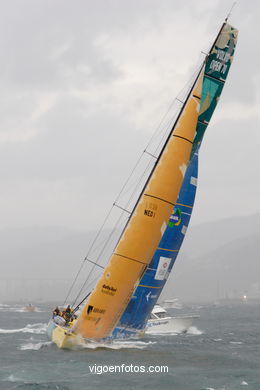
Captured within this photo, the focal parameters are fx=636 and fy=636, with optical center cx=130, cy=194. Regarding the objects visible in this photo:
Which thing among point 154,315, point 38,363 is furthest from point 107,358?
point 154,315

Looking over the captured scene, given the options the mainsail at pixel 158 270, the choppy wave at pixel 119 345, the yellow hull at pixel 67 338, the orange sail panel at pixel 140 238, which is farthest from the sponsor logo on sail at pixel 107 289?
the mainsail at pixel 158 270

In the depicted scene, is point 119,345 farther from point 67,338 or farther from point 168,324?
point 168,324

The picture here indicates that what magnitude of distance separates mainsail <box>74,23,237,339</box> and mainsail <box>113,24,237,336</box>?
7.10ft

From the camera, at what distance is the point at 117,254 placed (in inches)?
1276

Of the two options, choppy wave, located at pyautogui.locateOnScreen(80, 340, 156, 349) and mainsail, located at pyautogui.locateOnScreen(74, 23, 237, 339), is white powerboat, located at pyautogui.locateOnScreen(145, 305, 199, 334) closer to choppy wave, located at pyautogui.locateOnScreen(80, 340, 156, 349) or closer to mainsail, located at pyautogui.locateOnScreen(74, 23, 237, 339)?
choppy wave, located at pyautogui.locateOnScreen(80, 340, 156, 349)

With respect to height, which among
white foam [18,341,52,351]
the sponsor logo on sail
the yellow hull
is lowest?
white foam [18,341,52,351]

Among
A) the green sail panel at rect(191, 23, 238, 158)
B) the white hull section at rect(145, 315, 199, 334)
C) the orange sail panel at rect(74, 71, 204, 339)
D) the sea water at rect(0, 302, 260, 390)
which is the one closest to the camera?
the sea water at rect(0, 302, 260, 390)

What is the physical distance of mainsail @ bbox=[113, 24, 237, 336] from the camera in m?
35.0

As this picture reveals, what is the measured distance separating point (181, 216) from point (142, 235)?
769cm

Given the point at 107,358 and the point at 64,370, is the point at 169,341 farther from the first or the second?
the point at 64,370

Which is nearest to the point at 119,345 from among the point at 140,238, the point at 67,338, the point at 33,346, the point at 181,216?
the point at 67,338

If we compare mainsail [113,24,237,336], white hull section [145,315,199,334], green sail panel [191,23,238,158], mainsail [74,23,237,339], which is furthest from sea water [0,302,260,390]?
green sail panel [191,23,238,158]

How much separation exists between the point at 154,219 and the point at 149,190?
155 centimetres

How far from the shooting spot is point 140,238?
32.1 metres
